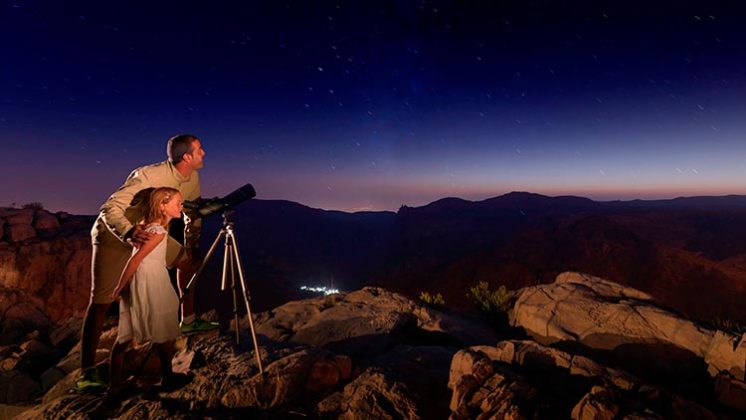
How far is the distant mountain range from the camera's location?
28031 millimetres

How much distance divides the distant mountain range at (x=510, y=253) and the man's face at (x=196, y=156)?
20.3ft

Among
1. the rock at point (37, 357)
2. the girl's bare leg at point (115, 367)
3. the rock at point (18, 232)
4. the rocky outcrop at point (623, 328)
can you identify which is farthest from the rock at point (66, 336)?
the rock at point (18, 232)

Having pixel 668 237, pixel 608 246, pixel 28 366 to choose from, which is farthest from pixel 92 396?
pixel 668 237

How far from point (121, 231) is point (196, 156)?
1.08 metres

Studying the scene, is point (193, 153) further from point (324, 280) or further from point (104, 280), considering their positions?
point (324, 280)

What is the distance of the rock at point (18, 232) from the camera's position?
20839mm

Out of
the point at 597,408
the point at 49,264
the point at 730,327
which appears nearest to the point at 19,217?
the point at 49,264

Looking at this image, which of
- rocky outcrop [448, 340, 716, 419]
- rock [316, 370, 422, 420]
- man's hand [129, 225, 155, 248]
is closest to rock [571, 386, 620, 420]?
rocky outcrop [448, 340, 716, 419]

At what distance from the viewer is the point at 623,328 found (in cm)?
616

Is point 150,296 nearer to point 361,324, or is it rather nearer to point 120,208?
point 120,208

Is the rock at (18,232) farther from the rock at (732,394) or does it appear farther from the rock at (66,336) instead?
the rock at (732,394)

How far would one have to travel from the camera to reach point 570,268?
1220 inches

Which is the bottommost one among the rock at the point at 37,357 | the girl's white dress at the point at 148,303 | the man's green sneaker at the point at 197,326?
the rock at the point at 37,357

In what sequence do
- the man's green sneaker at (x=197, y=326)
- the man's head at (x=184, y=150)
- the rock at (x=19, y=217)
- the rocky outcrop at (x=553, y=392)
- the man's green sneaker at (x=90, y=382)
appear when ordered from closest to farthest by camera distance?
the rocky outcrop at (x=553, y=392)
the man's green sneaker at (x=90, y=382)
the man's head at (x=184, y=150)
the man's green sneaker at (x=197, y=326)
the rock at (x=19, y=217)
